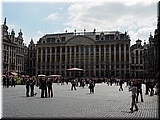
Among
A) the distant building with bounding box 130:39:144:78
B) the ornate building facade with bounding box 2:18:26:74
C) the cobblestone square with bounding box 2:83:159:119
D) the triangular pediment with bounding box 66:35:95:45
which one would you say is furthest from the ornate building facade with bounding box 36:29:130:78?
the cobblestone square with bounding box 2:83:159:119

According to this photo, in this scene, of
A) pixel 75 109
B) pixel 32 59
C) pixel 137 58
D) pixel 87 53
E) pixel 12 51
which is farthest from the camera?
pixel 32 59

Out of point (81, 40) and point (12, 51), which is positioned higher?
point (81, 40)

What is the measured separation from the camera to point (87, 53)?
316 ft

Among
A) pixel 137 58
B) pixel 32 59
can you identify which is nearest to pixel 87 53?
pixel 137 58

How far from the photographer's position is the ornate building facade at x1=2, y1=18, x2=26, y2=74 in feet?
263

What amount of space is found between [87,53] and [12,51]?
30.6 metres

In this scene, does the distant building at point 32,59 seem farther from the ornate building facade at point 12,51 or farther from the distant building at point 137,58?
the distant building at point 137,58

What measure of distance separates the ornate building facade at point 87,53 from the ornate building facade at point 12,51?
874 centimetres

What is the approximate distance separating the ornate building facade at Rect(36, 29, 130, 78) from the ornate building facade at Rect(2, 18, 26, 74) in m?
8.74

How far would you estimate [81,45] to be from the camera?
96312 millimetres

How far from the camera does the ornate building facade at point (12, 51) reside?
80062mm

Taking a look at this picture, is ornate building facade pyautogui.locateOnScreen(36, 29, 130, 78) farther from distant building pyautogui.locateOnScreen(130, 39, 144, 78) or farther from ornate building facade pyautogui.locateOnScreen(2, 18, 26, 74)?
distant building pyautogui.locateOnScreen(130, 39, 144, 78)

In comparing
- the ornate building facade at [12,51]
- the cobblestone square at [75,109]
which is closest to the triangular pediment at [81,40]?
the ornate building facade at [12,51]

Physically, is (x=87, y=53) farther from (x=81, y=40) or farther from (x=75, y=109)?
(x=75, y=109)
